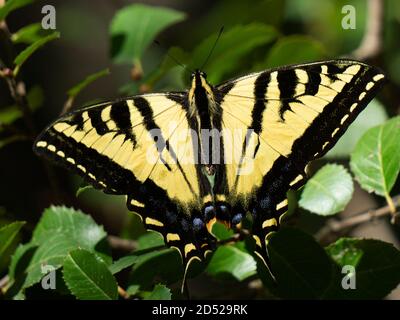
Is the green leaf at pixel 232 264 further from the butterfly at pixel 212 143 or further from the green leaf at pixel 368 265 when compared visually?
the green leaf at pixel 368 265

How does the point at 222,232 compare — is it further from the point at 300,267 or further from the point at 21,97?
the point at 21,97

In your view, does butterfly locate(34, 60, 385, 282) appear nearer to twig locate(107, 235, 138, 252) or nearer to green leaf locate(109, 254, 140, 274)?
green leaf locate(109, 254, 140, 274)

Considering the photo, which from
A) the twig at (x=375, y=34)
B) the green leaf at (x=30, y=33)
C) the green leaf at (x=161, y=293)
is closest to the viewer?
the green leaf at (x=161, y=293)

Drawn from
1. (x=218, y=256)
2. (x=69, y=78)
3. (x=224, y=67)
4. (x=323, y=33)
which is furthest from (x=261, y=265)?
(x=69, y=78)

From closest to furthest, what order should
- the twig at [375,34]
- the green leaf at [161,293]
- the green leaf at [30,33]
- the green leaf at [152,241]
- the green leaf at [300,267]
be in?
the green leaf at [161,293] → the green leaf at [300,267] → the green leaf at [152,241] → the green leaf at [30,33] → the twig at [375,34]

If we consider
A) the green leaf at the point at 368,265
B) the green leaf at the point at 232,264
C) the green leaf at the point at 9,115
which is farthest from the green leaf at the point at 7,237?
the green leaf at the point at 368,265

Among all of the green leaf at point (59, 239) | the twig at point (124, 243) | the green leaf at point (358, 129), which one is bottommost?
the twig at point (124, 243)

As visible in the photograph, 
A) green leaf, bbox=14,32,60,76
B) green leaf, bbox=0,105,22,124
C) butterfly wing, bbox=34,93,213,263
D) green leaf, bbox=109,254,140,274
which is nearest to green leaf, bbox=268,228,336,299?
butterfly wing, bbox=34,93,213,263

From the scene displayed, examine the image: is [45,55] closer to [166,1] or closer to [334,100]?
[166,1]
